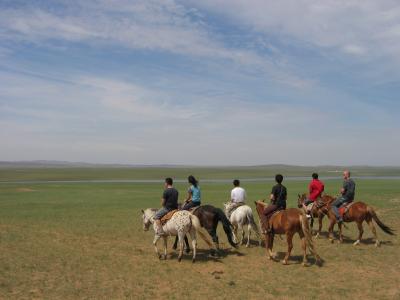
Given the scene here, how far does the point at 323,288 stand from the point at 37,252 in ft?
32.5

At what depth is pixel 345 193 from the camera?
1511 cm

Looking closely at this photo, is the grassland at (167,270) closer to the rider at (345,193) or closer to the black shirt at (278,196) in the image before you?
the rider at (345,193)

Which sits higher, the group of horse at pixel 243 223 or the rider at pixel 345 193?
the rider at pixel 345 193

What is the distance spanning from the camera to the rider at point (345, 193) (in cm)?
1500

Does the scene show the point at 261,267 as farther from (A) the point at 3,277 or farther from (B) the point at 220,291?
(A) the point at 3,277

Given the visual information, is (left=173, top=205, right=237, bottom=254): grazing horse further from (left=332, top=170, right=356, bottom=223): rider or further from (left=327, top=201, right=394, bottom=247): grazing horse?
(left=327, top=201, right=394, bottom=247): grazing horse

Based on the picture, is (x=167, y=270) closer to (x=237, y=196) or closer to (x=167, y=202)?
(x=167, y=202)

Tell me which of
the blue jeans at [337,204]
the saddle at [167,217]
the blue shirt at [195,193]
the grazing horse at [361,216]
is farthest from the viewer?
the blue jeans at [337,204]

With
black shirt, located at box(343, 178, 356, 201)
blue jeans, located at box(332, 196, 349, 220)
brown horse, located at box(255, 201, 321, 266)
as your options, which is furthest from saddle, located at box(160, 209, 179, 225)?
black shirt, located at box(343, 178, 356, 201)

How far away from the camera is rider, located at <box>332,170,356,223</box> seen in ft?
49.2

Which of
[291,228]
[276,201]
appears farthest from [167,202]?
[291,228]

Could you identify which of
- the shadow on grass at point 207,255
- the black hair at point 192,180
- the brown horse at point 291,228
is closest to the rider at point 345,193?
the brown horse at point 291,228

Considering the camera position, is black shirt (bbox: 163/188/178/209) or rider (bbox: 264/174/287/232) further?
black shirt (bbox: 163/188/178/209)

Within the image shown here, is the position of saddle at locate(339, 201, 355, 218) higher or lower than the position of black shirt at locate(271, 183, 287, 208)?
lower
